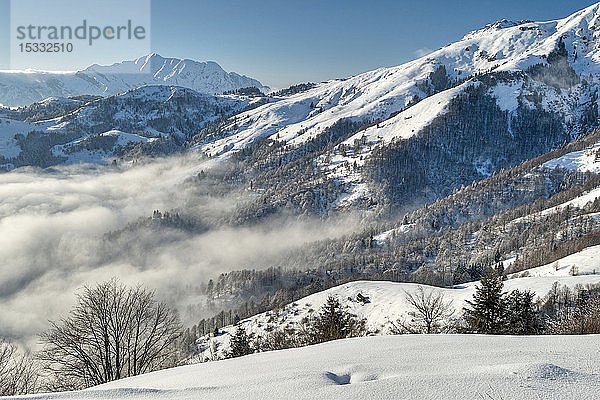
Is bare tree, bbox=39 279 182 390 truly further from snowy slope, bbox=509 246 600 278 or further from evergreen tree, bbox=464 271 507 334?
snowy slope, bbox=509 246 600 278

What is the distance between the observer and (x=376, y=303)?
6044 centimetres

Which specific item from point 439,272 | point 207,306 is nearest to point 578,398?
point 439,272

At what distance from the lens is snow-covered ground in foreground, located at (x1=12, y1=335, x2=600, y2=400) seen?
607 cm

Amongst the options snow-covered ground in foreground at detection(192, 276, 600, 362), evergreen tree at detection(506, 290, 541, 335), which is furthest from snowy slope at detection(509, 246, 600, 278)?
evergreen tree at detection(506, 290, 541, 335)

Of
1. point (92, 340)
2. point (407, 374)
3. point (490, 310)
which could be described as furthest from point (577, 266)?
point (92, 340)

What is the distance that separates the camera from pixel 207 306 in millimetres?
179125

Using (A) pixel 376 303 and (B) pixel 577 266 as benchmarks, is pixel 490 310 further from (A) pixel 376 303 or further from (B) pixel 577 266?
(B) pixel 577 266

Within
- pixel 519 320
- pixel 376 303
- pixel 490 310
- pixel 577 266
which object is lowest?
pixel 519 320

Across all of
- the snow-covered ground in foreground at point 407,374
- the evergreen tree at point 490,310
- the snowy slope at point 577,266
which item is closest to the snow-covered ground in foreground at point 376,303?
the evergreen tree at point 490,310

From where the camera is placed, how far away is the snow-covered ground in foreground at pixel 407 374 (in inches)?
239

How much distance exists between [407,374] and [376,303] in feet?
188

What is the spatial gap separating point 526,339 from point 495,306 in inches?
824

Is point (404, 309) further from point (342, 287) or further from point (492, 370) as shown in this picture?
point (492, 370)

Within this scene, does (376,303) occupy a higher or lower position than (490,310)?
lower
